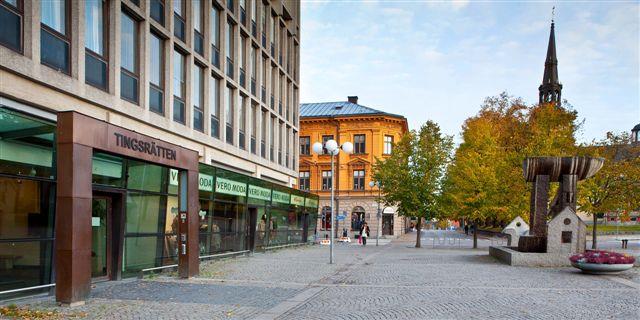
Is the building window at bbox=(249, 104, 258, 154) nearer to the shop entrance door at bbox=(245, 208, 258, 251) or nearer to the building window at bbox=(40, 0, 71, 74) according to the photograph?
the shop entrance door at bbox=(245, 208, 258, 251)

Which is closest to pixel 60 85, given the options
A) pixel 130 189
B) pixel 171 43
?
pixel 130 189

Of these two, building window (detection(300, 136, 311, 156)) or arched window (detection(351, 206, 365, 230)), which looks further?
building window (detection(300, 136, 311, 156))

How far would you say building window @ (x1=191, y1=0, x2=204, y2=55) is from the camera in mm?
22336

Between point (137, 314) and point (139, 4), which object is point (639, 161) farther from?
point (137, 314)

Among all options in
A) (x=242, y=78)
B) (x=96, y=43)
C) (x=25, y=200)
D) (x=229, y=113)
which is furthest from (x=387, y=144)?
(x=25, y=200)

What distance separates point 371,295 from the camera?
39.1 ft

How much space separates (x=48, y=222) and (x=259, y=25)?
20873mm

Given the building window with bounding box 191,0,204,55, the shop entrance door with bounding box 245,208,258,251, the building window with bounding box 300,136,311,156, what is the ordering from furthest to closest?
the building window with bounding box 300,136,311,156 → the shop entrance door with bounding box 245,208,258,251 → the building window with bounding box 191,0,204,55

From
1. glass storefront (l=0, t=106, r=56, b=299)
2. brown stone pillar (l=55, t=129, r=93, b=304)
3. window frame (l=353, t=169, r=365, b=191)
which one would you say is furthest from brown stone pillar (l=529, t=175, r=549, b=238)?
window frame (l=353, t=169, r=365, b=191)

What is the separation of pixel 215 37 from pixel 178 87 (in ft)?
15.2

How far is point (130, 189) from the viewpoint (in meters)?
14.7

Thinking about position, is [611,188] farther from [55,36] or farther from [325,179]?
[55,36]

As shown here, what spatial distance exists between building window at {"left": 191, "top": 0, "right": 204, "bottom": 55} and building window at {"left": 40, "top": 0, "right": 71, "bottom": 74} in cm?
844

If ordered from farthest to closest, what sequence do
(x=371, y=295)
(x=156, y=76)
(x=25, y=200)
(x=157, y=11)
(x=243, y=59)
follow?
(x=243, y=59)
(x=156, y=76)
(x=157, y=11)
(x=371, y=295)
(x=25, y=200)
